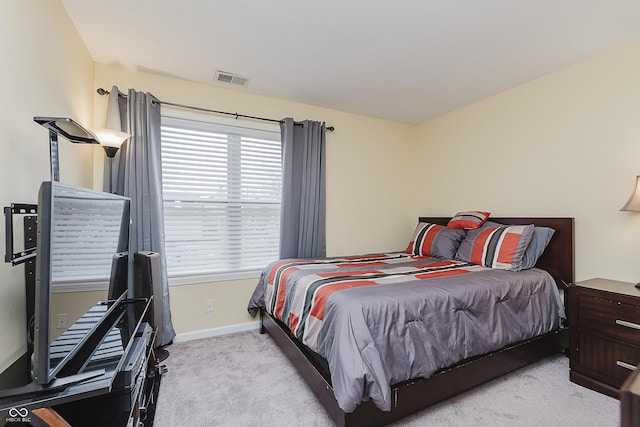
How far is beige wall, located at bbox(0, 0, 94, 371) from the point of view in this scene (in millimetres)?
1213

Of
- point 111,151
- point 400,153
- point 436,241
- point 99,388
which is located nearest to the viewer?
point 99,388

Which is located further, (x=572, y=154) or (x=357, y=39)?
(x=572, y=154)

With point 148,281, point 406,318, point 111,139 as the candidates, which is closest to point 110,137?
point 111,139

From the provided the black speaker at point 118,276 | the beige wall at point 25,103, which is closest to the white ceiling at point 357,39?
the beige wall at point 25,103

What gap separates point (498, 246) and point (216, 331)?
282cm

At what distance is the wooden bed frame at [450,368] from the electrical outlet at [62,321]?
127 centimetres

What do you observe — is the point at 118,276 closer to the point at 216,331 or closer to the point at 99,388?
the point at 99,388

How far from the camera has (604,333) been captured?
195 cm

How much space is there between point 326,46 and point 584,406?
120 inches

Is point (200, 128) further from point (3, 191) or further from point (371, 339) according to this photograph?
point (371, 339)

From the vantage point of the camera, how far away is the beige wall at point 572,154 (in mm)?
2211

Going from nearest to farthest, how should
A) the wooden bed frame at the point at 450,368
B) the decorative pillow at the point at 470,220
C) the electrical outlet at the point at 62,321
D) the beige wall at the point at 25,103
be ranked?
the electrical outlet at the point at 62,321, the beige wall at the point at 25,103, the wooden bed frame at the point at 450,368, the decorative pillow at the point at 470,220

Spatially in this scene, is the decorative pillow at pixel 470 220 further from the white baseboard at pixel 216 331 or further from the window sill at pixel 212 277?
the white baseboard at pixel 216 331

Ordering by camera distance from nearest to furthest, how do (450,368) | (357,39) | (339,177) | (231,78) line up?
(450,368), (357,39), (231,78), (339,177)
